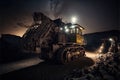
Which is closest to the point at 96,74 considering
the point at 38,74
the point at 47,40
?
the point at 38,74

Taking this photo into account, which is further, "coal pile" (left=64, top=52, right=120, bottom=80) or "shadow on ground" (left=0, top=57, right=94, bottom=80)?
"shadow on ground" (left=0, top=57, right=94, bottom=80)

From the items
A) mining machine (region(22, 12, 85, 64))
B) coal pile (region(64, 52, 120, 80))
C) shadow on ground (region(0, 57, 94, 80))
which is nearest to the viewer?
coal pile (region(64, 52, 120, 80))

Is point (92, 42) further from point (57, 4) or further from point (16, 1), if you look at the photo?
point (16, 1)

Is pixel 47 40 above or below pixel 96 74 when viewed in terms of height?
above

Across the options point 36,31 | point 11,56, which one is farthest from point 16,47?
point 36,31

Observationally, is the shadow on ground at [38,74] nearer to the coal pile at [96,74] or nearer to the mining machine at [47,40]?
the coal pile at [96,74]

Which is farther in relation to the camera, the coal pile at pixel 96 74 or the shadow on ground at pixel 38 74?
the shadow on ground at pixel 38 74

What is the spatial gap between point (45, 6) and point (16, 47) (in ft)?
44.3

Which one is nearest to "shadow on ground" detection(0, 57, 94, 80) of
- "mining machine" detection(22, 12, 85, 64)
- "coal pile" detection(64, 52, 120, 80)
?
"coal pile" detection(64, 52, 120, 80)

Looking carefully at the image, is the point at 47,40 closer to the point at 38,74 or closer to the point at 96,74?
the point at 38,74

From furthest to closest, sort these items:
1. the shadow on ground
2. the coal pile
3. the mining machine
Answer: the mining machine
the shadow on ground
the coal pile

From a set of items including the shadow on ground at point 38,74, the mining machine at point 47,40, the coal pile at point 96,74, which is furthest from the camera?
the mining machine at point 47,40

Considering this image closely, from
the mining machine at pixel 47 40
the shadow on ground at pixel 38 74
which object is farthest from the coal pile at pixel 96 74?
the mining machine at pixel 47 40

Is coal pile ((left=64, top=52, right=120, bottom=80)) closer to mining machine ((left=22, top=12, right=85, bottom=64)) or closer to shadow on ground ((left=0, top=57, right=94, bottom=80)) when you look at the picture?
shadow on ground ((left=0, top=57, right=94, bottom=80))
